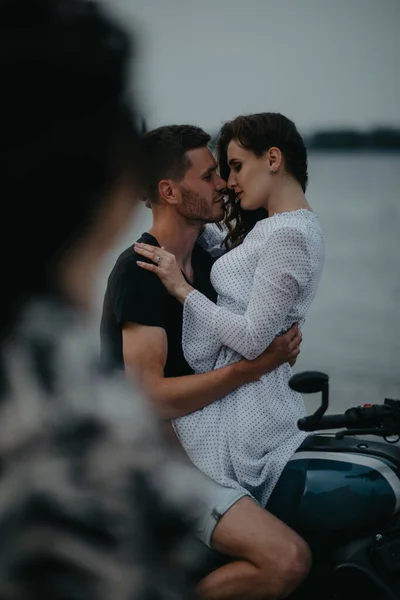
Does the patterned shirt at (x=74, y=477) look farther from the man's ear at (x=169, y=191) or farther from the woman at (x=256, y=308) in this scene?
the man's ear at (x=169, y=191)

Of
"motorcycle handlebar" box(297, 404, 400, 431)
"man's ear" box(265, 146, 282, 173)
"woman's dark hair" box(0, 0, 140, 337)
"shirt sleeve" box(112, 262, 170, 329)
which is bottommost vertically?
"motorcycle handlebar" box(297, 404, 400, 431)

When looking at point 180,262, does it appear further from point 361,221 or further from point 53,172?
point 361,221

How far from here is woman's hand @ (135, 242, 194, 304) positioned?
1.71 meters

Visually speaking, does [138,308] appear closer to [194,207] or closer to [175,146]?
[194,207]

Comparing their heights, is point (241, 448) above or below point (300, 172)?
below

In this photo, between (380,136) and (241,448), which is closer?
(241,448)

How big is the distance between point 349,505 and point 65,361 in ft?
3.40

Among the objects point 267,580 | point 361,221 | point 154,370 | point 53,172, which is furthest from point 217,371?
point 361,221

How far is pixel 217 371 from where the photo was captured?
5.50 feet

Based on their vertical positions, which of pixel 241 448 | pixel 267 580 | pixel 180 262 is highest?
pixel 180 262

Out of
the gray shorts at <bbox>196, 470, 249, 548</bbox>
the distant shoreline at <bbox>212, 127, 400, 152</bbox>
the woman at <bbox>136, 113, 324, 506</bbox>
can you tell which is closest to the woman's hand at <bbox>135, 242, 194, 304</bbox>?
the woman at <bbox>136, 113, 324, 506</bbox>

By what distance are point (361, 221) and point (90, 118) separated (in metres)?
3.91

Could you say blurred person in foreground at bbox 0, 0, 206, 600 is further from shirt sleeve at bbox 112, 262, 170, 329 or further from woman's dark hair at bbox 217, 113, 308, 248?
woman's dark hair at bbox 217, 113, 308, 248

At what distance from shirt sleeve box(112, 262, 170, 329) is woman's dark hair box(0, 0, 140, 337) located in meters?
1.07
